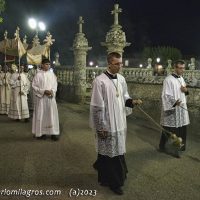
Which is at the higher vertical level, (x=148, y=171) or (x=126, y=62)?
(x=126, y=62)

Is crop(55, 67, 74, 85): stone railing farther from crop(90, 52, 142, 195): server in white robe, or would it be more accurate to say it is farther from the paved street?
crop(90, 52, 142, 195): server in white robe

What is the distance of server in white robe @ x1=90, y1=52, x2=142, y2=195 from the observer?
5.14 metres

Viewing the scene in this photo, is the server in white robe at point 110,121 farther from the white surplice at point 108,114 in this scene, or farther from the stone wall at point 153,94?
the stone wall at point 153,94

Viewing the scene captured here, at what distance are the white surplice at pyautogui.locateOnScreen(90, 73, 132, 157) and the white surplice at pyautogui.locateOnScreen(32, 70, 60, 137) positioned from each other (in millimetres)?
3613

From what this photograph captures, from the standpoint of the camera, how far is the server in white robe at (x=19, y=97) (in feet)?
38.1

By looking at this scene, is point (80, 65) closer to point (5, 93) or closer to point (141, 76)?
point (5, 93)

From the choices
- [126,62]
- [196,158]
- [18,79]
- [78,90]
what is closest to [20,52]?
[18,79]

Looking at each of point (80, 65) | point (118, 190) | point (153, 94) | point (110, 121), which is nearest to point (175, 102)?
point (110, 121)

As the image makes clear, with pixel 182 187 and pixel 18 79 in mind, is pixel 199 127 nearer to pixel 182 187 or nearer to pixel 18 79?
pixel 182 187

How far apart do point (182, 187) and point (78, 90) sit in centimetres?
1156

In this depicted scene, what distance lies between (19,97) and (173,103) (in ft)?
20.8

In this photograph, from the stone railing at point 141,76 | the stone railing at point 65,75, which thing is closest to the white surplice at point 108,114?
the stone railing at point 141,76

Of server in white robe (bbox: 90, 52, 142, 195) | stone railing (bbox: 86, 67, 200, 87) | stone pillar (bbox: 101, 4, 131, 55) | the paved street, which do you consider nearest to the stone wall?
stone railing (bbox: 86, 67, 200, 87)

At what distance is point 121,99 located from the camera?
534cm
